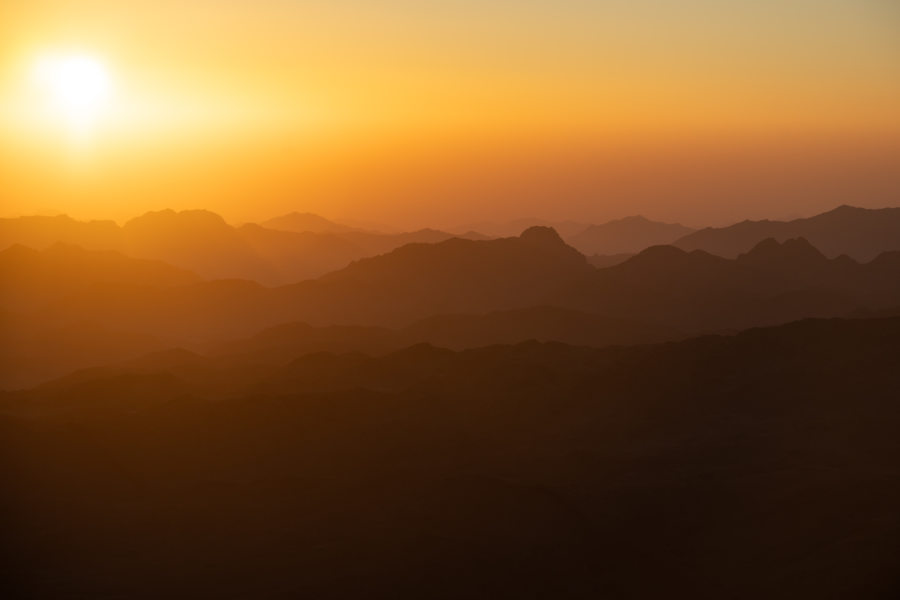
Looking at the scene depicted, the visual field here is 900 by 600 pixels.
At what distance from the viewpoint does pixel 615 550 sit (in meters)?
80.2

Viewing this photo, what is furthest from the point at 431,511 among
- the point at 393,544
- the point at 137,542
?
the point at 137,542

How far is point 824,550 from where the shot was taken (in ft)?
246

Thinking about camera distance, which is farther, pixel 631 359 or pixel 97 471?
pixel 631 359

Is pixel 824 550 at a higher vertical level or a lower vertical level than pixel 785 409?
lower

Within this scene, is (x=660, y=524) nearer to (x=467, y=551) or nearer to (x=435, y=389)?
(x=467, y=551)

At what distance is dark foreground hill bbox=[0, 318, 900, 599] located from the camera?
7538 centimetres

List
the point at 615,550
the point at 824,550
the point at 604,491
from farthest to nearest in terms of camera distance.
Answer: the point at 604,491, the point at 615,550, the point at 824,550

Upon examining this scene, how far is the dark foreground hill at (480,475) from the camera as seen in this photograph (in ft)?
247

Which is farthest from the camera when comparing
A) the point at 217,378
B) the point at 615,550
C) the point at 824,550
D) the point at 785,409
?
the point at 217,378

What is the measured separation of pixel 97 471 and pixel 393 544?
3602 cm

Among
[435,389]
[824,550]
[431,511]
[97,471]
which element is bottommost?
[824,550]

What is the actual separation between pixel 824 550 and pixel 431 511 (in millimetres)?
34511

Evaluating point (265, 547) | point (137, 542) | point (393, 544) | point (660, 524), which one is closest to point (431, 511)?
point (393, 544)

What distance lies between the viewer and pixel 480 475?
9069 cm
